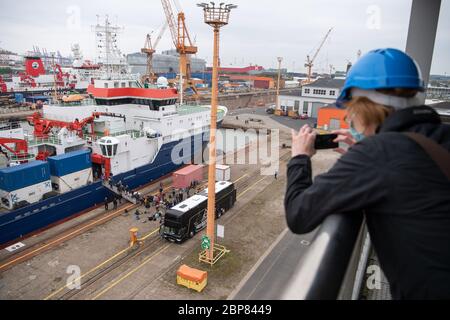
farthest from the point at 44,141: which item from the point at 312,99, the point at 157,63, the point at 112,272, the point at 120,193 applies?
the point at 157,63

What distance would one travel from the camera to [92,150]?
2453cm

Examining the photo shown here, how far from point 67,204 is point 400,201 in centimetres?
2154

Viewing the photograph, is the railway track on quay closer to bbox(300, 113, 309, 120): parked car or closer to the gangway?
the gangway

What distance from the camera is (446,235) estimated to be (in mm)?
1481

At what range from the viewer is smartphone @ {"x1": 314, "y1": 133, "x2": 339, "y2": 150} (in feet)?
8.05

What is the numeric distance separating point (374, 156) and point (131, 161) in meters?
25.4

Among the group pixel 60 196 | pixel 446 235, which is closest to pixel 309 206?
pixel 446 235

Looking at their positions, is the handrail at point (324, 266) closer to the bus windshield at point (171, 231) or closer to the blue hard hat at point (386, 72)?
the blue hard hat at point (386, 72)

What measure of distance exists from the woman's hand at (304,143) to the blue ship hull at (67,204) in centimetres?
1913

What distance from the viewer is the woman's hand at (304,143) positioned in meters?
2.30

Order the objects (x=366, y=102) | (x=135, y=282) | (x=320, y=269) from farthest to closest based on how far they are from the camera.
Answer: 1. (x=135, y=282)
2. (x=366, y=102)
3. (x=320, y=269)

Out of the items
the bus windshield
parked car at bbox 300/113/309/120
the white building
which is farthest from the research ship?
the white building

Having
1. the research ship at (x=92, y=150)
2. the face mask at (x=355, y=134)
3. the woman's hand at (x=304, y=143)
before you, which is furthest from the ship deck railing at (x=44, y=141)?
the face mask at (x=355, y=134)
